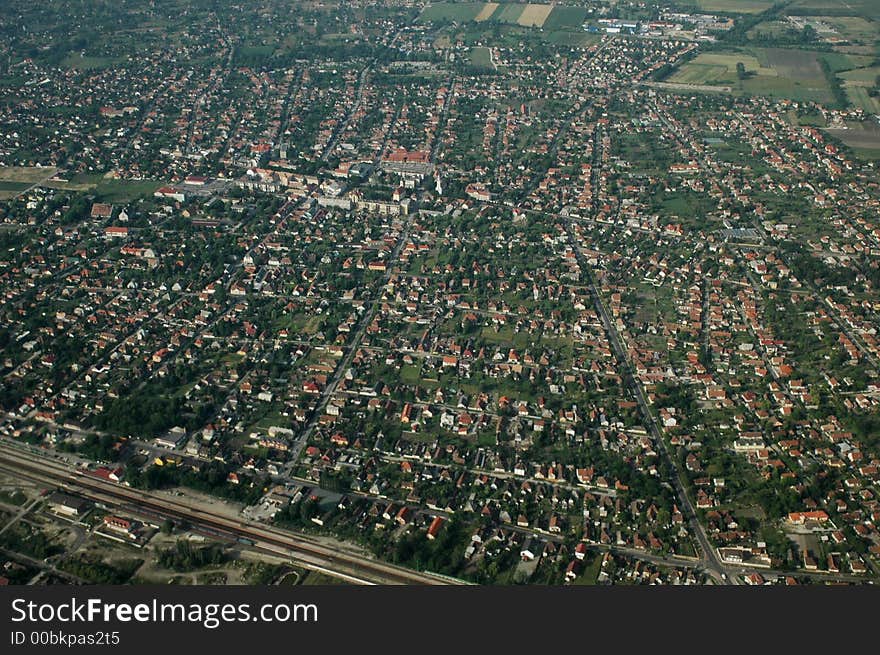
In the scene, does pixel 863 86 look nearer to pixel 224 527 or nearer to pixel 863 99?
pixel 863 99

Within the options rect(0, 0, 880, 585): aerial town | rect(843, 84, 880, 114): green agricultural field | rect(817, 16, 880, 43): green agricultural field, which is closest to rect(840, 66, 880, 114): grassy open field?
rect(843, 84, 880, 114): green agricultural field

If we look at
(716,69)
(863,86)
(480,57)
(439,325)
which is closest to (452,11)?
(480,57)

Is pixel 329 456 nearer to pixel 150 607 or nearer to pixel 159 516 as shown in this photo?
pixel 159 516

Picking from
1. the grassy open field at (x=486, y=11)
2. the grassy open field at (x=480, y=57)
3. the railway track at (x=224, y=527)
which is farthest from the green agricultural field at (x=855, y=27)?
the railway track at (x=224, y=527)

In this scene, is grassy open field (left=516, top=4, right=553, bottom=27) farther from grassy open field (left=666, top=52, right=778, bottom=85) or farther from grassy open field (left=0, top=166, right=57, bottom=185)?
grassy open field (left=0, top=166, right=57, bottom=185)

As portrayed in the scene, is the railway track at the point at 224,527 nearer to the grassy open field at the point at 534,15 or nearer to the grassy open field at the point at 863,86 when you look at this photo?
the grassy open field at the point at 863,86

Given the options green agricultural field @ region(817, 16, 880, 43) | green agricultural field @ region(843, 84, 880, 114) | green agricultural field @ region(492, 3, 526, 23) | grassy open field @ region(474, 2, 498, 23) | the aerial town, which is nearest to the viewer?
the aerial town
